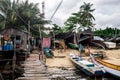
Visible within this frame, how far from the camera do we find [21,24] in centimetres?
3578

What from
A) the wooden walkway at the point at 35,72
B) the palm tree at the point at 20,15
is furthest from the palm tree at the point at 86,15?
the wooden walkway at the point at 35,72

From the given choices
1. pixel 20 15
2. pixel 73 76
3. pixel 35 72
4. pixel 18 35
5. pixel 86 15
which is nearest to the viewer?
pixel 35 72

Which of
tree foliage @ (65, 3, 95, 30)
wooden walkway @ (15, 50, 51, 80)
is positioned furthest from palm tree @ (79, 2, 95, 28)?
Answer: wooden walkway @ (15, 50, 51, 80)

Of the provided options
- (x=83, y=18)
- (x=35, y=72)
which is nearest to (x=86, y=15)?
Result: (x=83, y=18)

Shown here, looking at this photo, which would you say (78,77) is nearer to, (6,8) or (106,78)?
(106,78)

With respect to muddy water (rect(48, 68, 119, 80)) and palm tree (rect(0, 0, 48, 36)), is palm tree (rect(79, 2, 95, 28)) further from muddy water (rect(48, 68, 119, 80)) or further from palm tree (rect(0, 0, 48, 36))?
muddy water (rect(48, 68, 119, 80))

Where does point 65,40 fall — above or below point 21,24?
below

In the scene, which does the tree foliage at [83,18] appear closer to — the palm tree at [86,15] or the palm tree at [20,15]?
the palm tree at [86,15]

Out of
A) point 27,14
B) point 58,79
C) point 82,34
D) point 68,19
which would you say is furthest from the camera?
point 68,19

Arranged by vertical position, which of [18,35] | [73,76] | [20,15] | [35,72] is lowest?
[73,76]

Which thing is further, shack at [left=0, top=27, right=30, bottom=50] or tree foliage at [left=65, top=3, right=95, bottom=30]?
tree foliage at [left=65, top=3, right=95, bottom=30]

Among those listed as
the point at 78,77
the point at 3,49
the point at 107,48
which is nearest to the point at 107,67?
the point at 78,77

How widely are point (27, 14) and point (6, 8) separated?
12.1ft

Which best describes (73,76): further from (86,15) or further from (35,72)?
(86,15)
